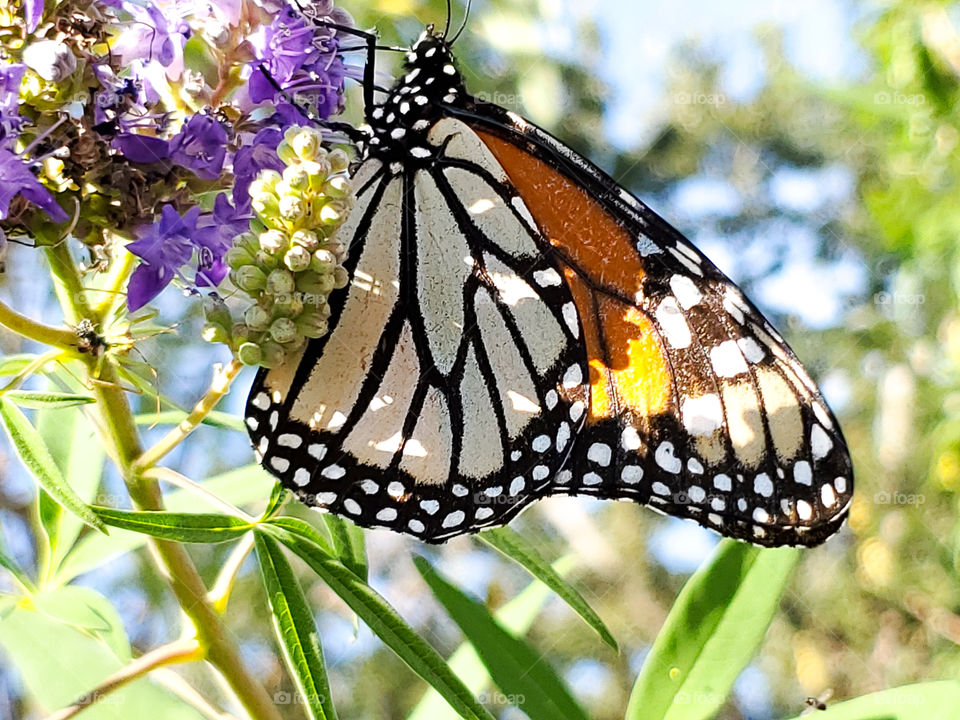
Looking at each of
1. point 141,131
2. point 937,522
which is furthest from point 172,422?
point 937,522

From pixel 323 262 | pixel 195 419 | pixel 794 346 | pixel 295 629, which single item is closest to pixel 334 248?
pixel 323 262

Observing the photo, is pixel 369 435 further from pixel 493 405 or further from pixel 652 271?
pixel 652 271

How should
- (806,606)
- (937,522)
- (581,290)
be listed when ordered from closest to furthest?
(581,290)
(937,522)
(806,606)

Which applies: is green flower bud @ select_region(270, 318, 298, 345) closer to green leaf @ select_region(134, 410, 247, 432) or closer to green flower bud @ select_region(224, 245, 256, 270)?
green flower bud @ select_region(224, 245, 256, 270)

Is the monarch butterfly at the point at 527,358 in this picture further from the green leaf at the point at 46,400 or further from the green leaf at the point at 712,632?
the green leaf at the point at 46,400

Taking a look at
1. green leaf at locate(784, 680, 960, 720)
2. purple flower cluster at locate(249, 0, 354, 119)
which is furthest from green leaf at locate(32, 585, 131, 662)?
green leaf at locate(784, 680, 960, 720)
